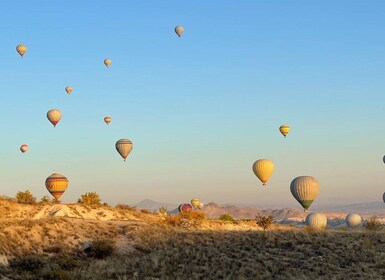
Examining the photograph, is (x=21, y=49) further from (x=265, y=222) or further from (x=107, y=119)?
(x=265, y=222)

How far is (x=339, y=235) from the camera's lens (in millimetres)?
41500

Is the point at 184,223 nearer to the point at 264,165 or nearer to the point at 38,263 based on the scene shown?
the point at 38,263

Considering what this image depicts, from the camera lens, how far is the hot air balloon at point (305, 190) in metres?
64.9

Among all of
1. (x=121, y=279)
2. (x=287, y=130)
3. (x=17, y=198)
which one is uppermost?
(x=287, y=130)

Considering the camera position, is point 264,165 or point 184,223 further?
point 264,165

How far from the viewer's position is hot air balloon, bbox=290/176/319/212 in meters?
64.9

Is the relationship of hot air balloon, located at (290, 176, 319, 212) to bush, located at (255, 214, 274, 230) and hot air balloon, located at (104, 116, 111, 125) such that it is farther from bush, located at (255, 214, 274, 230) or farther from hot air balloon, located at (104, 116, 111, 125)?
hot air balloon, located at (104, 116, 111, 125)

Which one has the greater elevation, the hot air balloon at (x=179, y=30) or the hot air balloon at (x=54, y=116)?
the hot air balloon at (x=179, y=30)

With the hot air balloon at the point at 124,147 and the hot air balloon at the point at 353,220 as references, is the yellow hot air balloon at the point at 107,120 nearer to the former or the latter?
the hot air balloon at the point at 124,147

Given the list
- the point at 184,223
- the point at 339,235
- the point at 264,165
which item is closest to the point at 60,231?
the point at 184,223

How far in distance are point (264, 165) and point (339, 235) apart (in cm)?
3261

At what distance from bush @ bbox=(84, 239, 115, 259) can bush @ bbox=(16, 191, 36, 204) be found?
23763mm

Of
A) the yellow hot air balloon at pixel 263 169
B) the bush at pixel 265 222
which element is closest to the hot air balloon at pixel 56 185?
the bush at pixel 265 222

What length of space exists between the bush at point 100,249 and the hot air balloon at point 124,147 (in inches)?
1459
